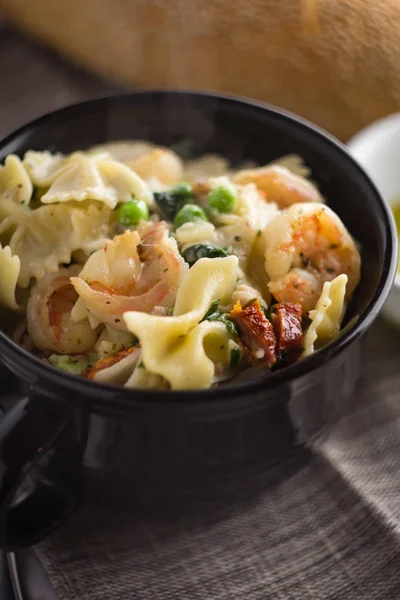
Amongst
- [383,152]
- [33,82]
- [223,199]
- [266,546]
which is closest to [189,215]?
[223,199]

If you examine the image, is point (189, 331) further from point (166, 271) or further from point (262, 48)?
point (262, 48)

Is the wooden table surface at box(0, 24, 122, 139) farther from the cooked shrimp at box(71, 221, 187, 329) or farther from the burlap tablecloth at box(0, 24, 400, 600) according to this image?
the burlap tablecloth at box(0, 24, 400, 600)

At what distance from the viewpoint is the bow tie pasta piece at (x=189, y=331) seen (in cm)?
129

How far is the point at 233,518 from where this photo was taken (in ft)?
5.53

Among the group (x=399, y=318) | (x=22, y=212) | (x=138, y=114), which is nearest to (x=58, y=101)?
(x=138, y=114)

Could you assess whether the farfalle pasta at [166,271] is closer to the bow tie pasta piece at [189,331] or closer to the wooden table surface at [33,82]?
the bow tie pasta piece at [189,331]

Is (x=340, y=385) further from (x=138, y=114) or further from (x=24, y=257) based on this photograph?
(x=138, y=114)

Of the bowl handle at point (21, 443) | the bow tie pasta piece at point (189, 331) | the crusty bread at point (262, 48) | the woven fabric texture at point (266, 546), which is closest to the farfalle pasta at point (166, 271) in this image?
the bow tie pasta piece at point (189, 331)

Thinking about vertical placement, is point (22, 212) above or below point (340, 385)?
below

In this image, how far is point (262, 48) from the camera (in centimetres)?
262

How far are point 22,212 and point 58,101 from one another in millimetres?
1301

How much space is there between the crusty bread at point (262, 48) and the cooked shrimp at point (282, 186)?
3.12 ft

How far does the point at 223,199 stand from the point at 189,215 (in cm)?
9

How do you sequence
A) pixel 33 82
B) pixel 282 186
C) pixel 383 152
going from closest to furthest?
pixel 282 186 < pixel 383 152 < pixel 33 82
